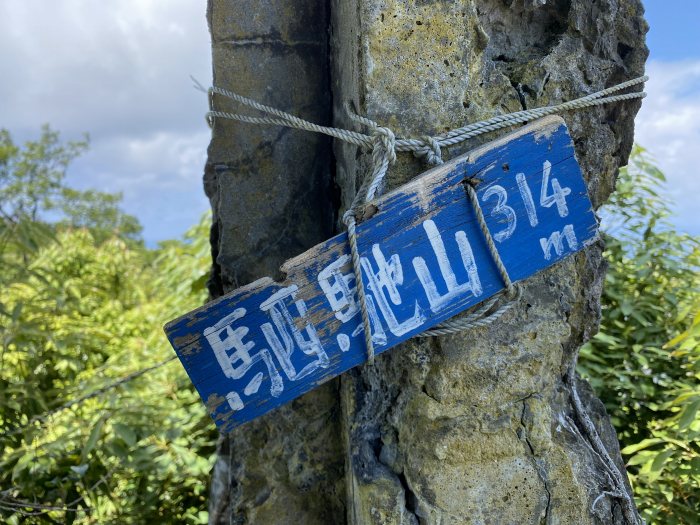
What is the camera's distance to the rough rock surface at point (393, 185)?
3.22ft

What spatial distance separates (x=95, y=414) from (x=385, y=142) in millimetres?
1886

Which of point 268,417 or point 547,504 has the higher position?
point 268,417

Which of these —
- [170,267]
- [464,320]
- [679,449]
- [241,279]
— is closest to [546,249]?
[464,320]

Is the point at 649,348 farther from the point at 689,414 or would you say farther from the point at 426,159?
the point at 426,159

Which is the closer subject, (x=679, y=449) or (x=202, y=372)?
(x=202, y=372)

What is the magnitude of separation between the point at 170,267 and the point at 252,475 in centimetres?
162

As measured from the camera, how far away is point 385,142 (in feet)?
3.02

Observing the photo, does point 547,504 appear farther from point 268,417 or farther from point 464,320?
point 268,417

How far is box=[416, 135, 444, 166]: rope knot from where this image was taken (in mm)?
941

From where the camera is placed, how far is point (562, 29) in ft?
3.66

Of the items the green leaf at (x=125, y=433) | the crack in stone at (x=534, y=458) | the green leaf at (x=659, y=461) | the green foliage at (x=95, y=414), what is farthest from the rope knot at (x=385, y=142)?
the green leaf at (x=125, y=433)

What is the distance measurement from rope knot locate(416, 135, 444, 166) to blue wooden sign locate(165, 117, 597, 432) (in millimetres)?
45

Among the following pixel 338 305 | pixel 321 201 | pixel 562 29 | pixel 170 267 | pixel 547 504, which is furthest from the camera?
pixel 170 267

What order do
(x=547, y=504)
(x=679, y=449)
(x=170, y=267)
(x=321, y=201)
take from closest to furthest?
(x=547, y=504) → (x=321, y=201) → (x=679, y=449) → (x=170, y=267)
